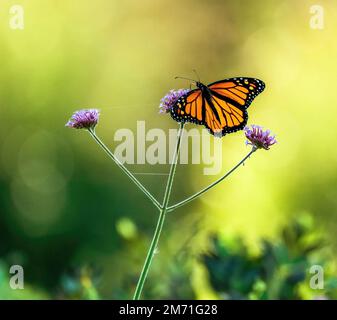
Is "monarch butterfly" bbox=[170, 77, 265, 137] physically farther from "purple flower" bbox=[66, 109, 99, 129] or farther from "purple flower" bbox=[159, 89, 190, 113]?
"purple flower" bbox=[66, 109, 99, 129]

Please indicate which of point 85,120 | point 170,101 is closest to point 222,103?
point 170,101

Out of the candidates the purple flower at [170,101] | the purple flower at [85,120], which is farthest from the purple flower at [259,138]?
the purple flower at [85,120]

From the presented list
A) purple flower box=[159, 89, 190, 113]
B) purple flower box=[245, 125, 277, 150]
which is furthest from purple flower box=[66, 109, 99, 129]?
purple flower box=[245, 125, 277, 150]

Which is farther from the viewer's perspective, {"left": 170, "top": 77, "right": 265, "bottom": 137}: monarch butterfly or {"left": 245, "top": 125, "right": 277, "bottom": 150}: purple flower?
{"left": 170, "top": 77, "right": 265, "bottom": 137}: monarch butterfly

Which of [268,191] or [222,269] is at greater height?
[268,191]
